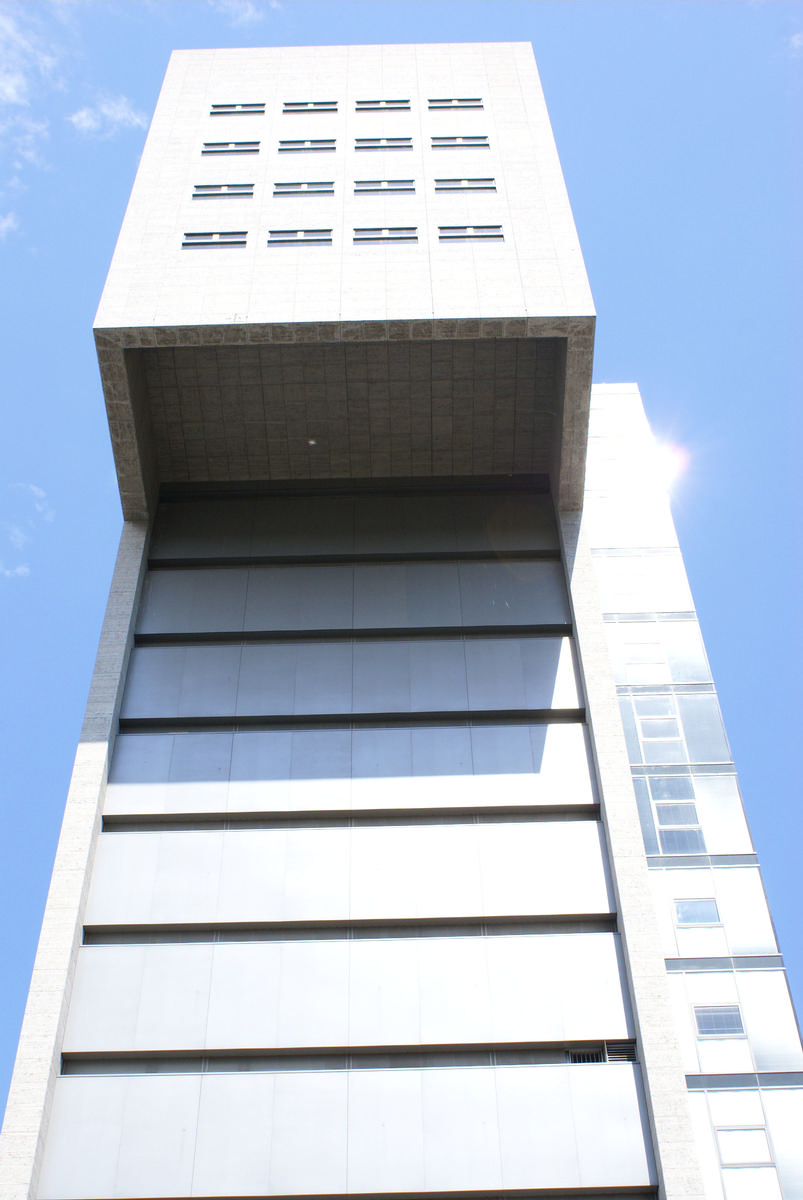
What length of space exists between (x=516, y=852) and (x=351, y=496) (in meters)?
12.9

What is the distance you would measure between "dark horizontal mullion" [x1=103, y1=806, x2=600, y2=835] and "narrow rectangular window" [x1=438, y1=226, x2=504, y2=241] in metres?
16.3

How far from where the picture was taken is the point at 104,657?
25.9 meters

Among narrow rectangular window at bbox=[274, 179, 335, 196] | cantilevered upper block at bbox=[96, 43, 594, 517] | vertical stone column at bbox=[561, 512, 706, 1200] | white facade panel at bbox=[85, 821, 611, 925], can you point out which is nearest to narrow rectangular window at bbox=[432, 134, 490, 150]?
cantilevered upper block at bbox=[96, 43, 594, 517]

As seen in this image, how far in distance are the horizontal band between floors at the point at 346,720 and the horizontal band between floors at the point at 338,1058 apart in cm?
792

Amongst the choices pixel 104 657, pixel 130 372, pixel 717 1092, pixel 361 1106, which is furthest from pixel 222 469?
pixel 717 1092

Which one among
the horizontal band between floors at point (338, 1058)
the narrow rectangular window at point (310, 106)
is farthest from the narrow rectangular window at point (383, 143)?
the horizontal band between floors at point (338, 1058)

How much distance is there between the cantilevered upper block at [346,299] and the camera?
26.2 m

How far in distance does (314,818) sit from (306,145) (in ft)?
73.1

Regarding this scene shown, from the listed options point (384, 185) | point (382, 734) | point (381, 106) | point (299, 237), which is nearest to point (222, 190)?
point (299, 237)

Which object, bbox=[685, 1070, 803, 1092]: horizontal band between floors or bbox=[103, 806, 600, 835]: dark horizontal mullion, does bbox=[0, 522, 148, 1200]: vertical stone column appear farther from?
bbox=[685, 1070, 803, 1092]: horizontal band between floors

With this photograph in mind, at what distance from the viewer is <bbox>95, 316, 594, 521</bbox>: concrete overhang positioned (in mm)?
26078

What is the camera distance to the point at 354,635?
27.1 metres

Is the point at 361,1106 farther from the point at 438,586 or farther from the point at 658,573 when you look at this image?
the point at 658,573

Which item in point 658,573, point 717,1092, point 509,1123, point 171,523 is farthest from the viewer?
point 658,573
